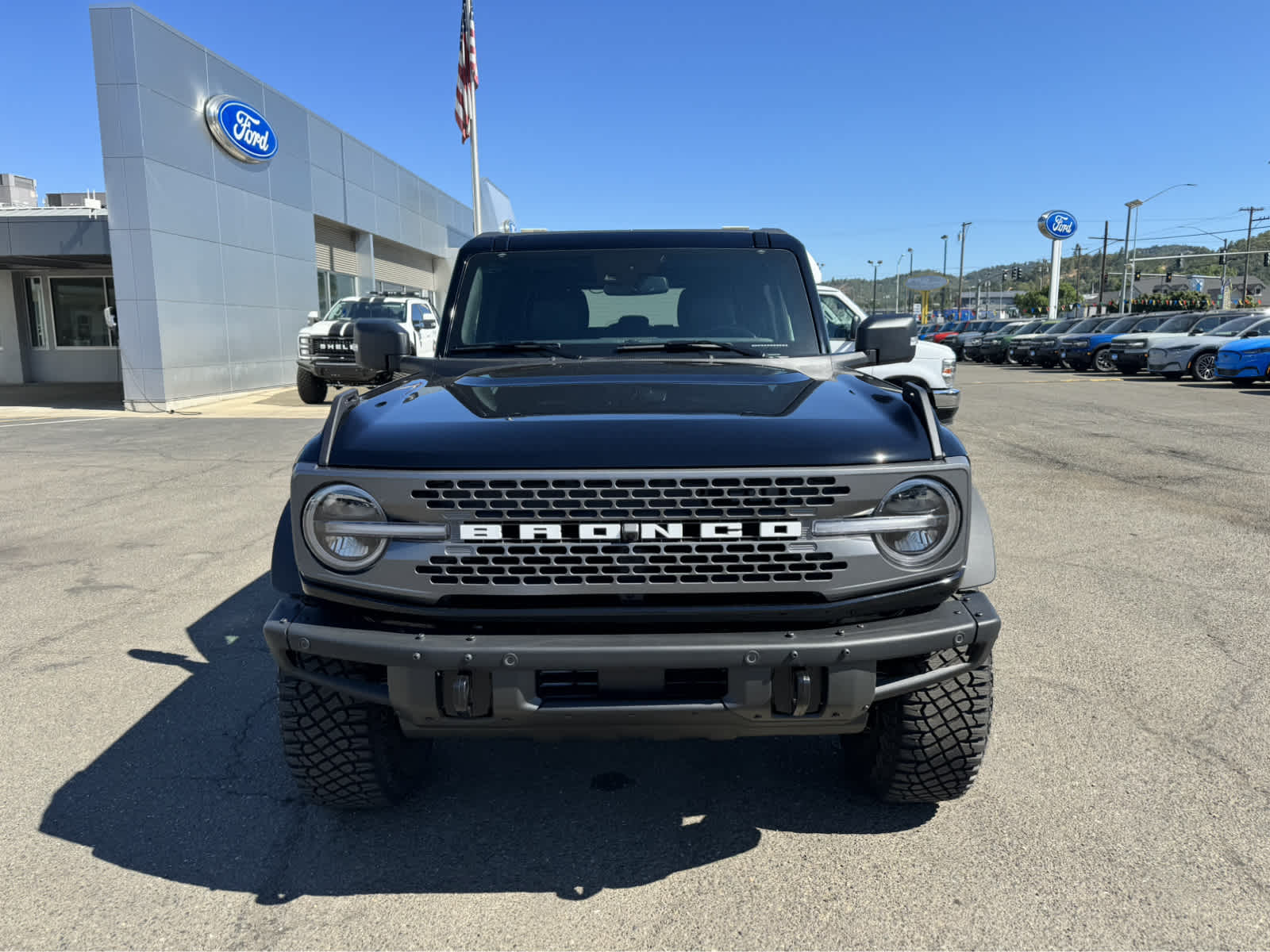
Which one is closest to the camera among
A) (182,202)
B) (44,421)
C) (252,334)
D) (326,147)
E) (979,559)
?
(979,559)

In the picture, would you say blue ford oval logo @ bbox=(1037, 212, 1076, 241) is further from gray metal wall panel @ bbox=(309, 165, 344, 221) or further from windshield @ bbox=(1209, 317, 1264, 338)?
gray metal wall panel @ bbox=(309, 165, 344, 221)

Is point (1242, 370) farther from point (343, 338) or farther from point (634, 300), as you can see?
point (634, 300)

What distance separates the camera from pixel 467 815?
2.95 metres

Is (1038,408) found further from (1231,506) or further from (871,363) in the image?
(871,363)

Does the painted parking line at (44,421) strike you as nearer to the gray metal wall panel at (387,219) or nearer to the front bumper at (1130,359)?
the gray metal wall panel at (387,219)

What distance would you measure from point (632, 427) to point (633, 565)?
1.22 ft

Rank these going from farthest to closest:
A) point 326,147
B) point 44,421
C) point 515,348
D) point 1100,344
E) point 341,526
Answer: point 1100,344 → point 326,147 → point 44,421 → point 515,348 → point 341,526

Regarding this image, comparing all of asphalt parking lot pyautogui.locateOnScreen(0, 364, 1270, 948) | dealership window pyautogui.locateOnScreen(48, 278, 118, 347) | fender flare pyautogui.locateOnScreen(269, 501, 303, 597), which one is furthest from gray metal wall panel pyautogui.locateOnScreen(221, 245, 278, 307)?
fender flare pyautogui.locateOnScreen(269, 501, 303, 597)

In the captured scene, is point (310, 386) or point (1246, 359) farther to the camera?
point (1246, 359)

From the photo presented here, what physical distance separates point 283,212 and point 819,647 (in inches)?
875

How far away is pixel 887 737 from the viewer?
107 inches

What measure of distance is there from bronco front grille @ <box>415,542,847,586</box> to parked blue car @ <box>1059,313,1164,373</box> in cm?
2683

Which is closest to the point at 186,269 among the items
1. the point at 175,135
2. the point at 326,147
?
the point at 175,135

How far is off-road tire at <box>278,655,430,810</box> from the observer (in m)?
2.65
